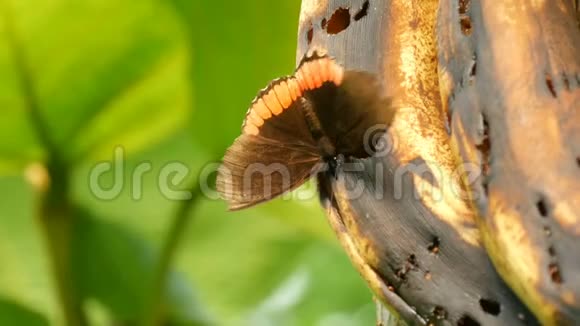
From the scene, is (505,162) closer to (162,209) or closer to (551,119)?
(551,119)

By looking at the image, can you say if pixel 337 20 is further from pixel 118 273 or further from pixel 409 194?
pixel 118 273

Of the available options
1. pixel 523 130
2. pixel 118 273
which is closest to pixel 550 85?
pixel 523 130

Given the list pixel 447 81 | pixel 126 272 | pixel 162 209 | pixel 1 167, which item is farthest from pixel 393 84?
pixel 162 209

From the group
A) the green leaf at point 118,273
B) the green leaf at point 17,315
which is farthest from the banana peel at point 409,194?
the green leaf at point 118,273

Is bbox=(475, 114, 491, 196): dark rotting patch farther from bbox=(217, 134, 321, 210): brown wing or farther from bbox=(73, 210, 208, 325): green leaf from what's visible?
bbox=(73, 210, 208, 325): green leaf

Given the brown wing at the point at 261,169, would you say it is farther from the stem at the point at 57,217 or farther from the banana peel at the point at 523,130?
the stem at the point at 57,217
